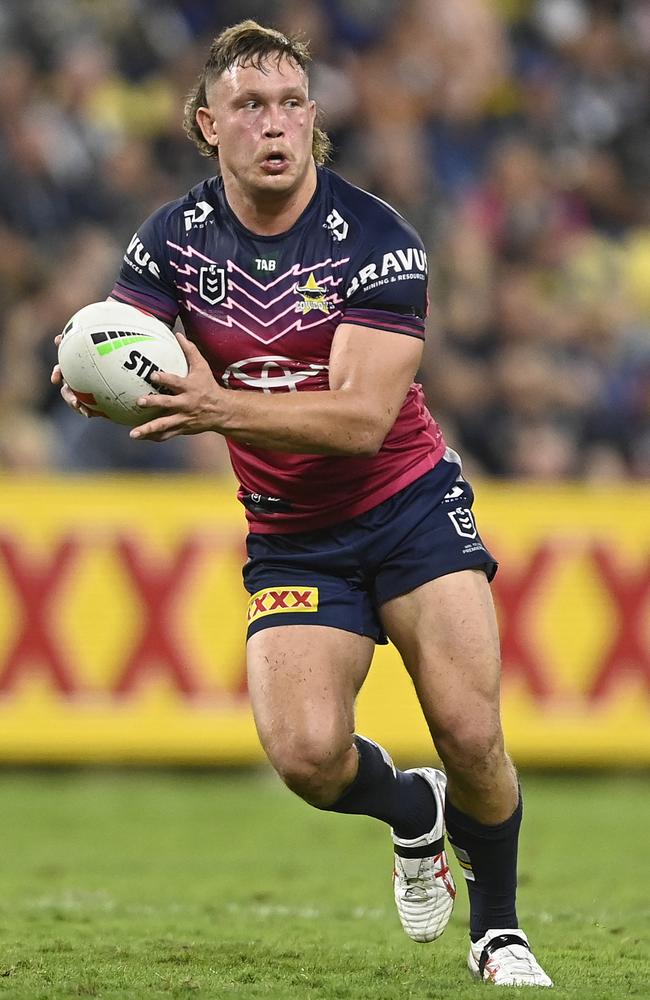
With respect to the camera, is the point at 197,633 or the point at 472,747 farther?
the point at 197,633

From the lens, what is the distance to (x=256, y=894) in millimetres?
6891

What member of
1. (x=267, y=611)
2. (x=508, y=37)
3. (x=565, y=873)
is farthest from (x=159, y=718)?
(x=508, y=37)

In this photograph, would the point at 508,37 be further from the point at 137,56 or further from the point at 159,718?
the point at 159,718

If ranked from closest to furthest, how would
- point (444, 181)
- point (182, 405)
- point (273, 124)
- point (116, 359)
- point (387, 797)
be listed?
1. point (182, 405)
2. point (116, 359)
3. point (273, 124)
4. point (387, 797)
5. point (444, 181)

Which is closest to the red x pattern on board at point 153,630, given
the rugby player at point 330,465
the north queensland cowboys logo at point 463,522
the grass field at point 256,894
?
the grass field at point 256,894

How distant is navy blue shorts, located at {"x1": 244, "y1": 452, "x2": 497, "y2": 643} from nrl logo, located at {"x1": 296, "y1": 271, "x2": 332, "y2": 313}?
63 centimetres

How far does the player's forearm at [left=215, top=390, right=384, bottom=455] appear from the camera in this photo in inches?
179

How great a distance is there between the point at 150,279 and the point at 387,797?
5.72ft

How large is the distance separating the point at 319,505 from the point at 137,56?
814 centimetres

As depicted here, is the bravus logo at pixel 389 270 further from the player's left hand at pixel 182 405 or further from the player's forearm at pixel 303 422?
the player's left hand at pixel 182 405

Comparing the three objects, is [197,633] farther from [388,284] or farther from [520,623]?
[388,284]

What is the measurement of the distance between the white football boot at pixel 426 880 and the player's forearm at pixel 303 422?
1.28 meters

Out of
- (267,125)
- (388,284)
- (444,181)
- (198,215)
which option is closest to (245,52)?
(267,125)

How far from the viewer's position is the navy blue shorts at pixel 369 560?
5023 millimetres
